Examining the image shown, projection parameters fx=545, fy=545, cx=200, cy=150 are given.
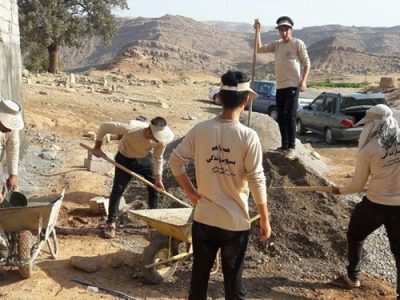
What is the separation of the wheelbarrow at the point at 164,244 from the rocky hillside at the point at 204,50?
40.1m

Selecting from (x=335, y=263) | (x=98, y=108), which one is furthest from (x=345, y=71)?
(x=335, y=263)

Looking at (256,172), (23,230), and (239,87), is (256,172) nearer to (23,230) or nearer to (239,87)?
(239,87)

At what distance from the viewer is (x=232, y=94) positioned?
3.62 meters

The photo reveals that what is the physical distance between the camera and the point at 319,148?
15203mm

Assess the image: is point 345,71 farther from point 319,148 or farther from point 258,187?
point 258,187

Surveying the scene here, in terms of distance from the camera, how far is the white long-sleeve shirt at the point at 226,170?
3.63m

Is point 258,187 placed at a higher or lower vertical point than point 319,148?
higher

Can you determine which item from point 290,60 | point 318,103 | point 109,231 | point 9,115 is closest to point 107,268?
point 109,231

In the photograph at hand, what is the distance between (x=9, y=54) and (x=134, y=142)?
4.73 meters

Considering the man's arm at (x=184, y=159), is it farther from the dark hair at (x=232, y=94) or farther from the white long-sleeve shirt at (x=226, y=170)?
the dark hair at (x=232, y=94)

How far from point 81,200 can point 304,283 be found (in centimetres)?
389

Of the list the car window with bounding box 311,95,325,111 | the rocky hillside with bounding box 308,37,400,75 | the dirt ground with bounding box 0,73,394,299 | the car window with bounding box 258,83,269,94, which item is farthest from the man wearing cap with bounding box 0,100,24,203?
the rocky hillside with bounding box 308,37,400,75

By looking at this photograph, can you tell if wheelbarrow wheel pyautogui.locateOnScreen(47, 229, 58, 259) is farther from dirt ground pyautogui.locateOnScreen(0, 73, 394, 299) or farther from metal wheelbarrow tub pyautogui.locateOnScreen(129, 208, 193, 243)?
metal wheelbarrow tub pyautogui.locateOnScreen(129, 208, 193, 243)

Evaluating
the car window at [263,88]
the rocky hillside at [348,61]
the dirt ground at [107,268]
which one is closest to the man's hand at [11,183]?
the dirt ground at [107,268]
